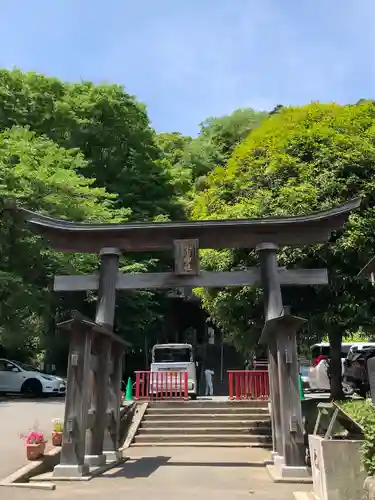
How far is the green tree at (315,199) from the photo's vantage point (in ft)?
47.1

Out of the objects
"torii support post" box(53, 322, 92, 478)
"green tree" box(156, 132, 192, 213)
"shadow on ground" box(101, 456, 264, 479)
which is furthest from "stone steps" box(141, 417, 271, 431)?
"green tree" box(156, 132, 192, 213)

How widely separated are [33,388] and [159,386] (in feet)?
21.8

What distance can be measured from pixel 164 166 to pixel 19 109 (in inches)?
336

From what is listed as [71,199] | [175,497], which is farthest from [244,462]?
[71,199]

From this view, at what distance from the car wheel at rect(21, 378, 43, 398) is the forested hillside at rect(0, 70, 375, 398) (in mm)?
2204

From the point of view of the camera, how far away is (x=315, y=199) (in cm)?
1494

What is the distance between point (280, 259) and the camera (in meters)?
14.6

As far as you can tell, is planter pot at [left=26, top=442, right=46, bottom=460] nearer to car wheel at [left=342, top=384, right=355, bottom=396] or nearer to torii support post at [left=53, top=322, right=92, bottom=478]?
torii support post at [left=53, top=322, right=92, bottom=478]

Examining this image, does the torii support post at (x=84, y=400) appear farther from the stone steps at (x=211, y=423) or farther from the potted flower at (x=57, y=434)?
the stone steps at (x=211, y=423)

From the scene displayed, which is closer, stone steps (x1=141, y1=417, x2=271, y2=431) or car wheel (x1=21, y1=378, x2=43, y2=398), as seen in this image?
stone steps (x1=141, y1=417, x2=271, y2=431)

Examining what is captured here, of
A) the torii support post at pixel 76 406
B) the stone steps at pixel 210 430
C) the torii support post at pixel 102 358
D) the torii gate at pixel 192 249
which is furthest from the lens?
the stone steps at pixel 210 430

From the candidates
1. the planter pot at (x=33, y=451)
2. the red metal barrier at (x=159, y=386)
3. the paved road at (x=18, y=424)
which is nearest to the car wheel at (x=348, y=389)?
the red metal barrier at (x=159, y=386)

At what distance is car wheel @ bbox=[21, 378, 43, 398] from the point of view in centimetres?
2158

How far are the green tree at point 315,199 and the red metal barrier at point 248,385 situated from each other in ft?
7.21
